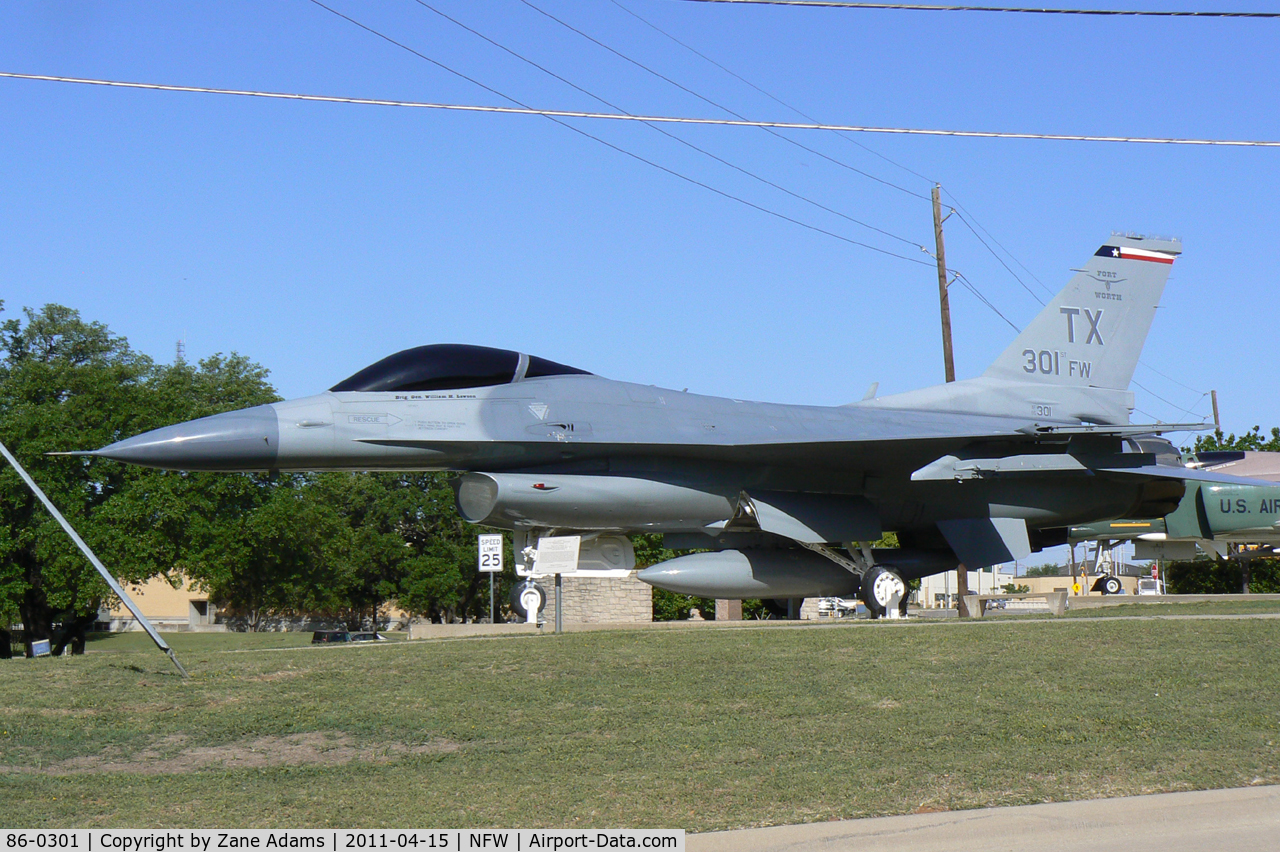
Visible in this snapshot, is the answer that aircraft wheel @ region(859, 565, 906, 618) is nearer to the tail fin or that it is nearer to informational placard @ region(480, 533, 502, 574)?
the tail fin

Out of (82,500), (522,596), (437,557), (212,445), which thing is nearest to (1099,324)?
(522,596)

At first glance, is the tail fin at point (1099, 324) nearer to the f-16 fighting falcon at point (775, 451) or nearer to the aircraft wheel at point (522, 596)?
the f-16 fighting falcon at point (775, 451)

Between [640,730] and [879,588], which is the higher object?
[879,588]

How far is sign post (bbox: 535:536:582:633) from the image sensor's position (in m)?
14.4

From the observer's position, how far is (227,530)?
106 ft

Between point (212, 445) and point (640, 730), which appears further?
point (212, 445)

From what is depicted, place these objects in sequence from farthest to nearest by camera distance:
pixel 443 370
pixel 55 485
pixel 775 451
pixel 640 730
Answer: pixel 55 485
pixel 775 451
pixel 443 370
pixel 640 730

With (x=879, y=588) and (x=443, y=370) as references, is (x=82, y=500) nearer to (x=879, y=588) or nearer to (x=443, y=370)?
(x=443, y=370)

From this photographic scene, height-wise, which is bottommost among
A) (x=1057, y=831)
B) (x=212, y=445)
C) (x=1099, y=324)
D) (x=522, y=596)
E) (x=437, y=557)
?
(x=1057, y=831)

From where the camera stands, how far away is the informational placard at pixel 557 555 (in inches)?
567

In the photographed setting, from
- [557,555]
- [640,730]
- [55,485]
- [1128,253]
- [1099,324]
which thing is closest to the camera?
[640,730]

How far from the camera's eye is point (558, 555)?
14438mm

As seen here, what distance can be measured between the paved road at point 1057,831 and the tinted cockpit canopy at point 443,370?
342 inches
